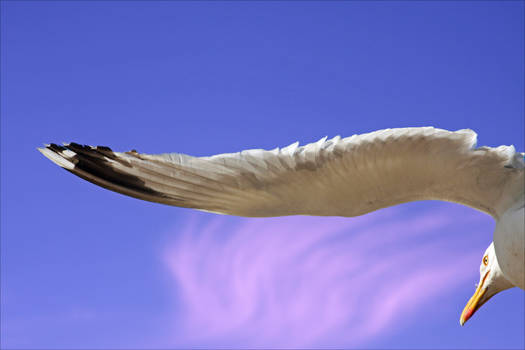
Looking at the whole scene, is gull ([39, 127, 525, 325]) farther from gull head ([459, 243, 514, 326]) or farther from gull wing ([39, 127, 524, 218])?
gull head ([459, 243, 514, 326])

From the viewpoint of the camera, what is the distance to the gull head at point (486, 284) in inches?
299

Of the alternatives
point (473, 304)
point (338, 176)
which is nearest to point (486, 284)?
point (473, 304)

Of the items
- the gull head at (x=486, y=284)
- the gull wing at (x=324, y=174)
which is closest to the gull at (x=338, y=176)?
the gull wing at (x=324, y=174)

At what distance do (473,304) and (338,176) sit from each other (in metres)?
2.80

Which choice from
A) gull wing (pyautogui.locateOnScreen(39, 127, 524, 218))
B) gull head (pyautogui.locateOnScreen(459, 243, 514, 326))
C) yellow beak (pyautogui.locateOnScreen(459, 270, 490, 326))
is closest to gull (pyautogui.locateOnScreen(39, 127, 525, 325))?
gull wing (pyautogui.locateOnScreen(39, 127, 524, 218))

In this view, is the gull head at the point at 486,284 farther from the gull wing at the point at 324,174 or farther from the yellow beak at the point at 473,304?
the gull wing at the point at 324,174

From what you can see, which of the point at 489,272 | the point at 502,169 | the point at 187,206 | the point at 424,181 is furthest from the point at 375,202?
the point at 489,272

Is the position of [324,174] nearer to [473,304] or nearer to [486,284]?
[486,284]

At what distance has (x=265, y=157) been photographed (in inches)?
234

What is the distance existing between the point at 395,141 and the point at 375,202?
2.54 ft

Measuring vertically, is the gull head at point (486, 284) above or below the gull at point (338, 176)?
below

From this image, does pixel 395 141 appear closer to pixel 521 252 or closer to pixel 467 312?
pixel 521 252

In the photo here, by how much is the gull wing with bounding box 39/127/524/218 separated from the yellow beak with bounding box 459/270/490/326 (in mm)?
1627

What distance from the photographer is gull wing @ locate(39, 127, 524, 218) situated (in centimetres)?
584
